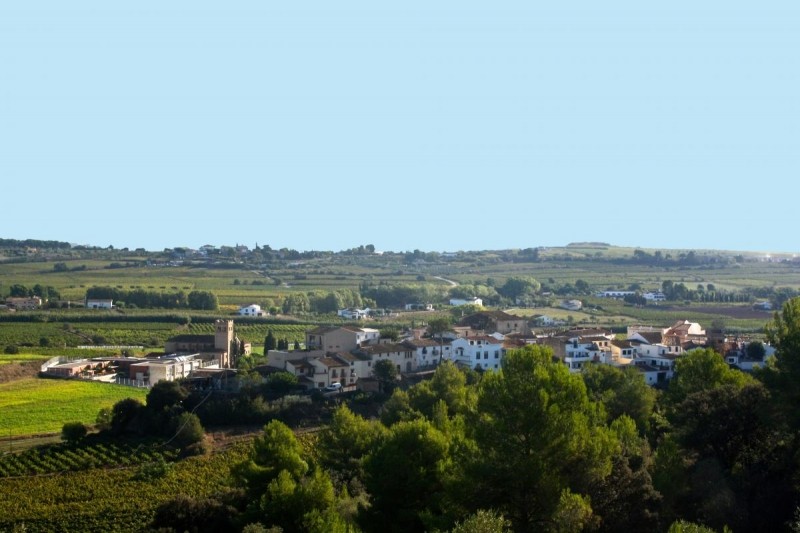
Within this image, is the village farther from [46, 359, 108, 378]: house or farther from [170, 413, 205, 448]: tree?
[170, 413, 205, 448]: tree

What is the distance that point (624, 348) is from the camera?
61.0 m

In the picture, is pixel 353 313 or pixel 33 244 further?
pixel 33 244

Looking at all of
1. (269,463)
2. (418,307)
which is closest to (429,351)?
(269,463)

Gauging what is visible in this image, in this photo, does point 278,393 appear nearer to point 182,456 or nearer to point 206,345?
point 182,456

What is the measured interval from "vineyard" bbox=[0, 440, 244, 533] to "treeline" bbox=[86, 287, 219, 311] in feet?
186

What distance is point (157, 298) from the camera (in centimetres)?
10231

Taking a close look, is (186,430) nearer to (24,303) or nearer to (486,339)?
(486,339)

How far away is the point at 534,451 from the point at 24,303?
284 ft

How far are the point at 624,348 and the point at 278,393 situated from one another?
2498cm

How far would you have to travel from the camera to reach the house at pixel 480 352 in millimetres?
59344

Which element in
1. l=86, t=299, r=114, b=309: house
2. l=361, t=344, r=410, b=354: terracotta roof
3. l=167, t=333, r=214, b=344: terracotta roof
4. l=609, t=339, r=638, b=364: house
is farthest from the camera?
l=86, t=299, r=114, b=309: house

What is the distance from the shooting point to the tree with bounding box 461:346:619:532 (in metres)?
22.9

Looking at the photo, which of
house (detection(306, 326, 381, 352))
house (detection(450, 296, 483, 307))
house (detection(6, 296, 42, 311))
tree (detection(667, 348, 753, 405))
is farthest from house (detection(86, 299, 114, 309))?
tree (detection(667, 348, 753, 405))

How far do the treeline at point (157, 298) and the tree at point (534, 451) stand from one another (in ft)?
259
